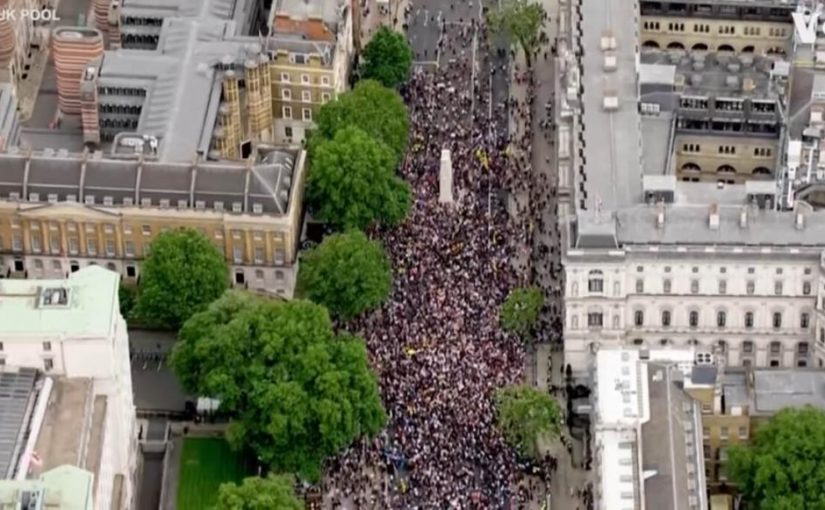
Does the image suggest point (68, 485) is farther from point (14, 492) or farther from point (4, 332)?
point (4, 332)

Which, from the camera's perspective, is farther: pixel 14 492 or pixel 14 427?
pixel 14 427

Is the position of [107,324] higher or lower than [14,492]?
higher

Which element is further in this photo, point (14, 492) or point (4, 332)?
point (4, 332)

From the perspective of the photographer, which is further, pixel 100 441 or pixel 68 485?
pixel 100 441

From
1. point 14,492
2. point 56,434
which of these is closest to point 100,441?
point 56,434

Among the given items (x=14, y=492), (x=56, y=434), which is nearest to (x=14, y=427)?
(x=56, y=434)

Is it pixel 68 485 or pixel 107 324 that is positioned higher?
pixel 107 324

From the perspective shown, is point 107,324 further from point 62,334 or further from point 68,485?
point 68,485
